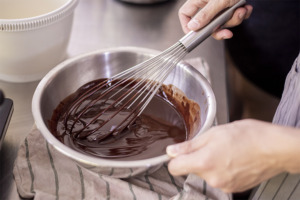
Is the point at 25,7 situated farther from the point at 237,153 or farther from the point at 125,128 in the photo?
the point at 237,153

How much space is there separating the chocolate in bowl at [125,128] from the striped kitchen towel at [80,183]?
45mm

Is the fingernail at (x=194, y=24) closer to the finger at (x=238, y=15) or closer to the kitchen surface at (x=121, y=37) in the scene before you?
the finger at (x=238, y=15)

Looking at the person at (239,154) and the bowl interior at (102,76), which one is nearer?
the person at (239,154)

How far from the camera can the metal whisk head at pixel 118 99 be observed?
724 mm

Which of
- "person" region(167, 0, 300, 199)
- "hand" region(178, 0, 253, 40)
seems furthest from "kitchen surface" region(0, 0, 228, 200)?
"person" region(167, 0, 300, 199)

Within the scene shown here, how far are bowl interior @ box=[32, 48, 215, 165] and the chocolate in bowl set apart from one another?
15 mm

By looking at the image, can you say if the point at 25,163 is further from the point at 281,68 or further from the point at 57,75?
the point at 281,68

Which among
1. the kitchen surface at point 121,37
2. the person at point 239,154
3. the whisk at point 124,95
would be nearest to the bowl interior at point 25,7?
the kitchen surface at point 121,37

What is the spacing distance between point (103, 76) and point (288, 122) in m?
0.38

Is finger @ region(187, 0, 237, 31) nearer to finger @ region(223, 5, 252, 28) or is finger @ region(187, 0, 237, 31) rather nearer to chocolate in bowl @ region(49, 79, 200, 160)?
finger @ region(223, 5, 252, 28)

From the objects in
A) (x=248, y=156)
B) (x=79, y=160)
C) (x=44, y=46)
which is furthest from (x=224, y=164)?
(x=44, y=46)

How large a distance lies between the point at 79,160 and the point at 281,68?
1.11 m

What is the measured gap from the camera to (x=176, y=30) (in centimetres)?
110

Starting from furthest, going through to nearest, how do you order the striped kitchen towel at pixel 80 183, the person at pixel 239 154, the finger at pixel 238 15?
the finger at pixel 238 15 < the striped kitchen towel at pixel 80 183 < the person at pixel 239 154
